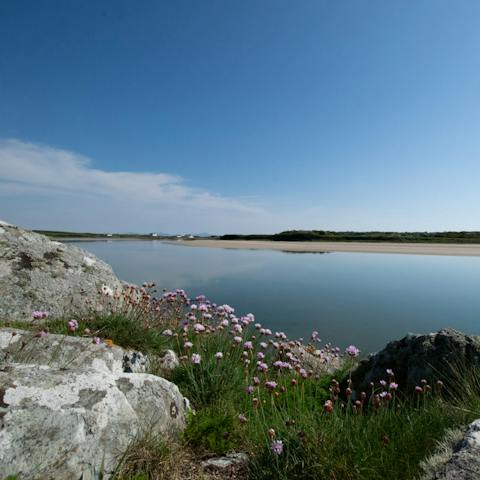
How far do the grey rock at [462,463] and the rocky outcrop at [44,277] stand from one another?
21.6 feet

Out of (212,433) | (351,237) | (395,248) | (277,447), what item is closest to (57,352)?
(212,433)

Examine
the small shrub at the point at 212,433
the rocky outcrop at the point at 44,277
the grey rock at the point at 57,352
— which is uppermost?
the rocky outcrop at the point at 44,277

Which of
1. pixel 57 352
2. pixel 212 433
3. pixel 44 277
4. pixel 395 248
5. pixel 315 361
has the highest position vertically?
pixel 44 277

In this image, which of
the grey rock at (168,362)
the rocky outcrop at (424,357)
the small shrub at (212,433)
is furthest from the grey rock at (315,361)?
the small shrub at (212,433)

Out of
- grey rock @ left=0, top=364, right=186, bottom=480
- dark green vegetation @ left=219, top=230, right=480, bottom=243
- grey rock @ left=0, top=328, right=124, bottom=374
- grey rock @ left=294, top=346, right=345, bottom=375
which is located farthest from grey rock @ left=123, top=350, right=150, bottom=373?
dark green vegetation @ left=219, top=230, right=480, bottom=243

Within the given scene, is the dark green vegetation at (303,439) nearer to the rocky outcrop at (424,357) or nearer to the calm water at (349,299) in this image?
the rocky outcrop at (424,357)

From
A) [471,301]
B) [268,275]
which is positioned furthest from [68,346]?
[268,275]

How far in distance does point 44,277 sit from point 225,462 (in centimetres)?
599

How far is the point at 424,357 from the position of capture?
212 inches

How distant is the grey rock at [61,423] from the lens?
2.25 m

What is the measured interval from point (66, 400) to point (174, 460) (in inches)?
41.5

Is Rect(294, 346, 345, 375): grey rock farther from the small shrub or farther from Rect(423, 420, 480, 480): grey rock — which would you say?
Rect(423, 420, 480, 480): grey rock

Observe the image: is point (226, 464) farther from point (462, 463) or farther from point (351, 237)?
point (351, 237)

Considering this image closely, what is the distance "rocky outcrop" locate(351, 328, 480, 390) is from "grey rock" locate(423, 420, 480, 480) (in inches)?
98.7
